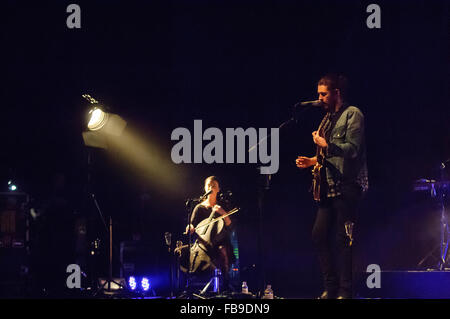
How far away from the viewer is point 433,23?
268 inches

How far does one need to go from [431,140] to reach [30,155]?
625 cm

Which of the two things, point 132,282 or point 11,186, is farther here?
point 11,186

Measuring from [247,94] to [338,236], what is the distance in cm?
351

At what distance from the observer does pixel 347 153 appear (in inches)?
173

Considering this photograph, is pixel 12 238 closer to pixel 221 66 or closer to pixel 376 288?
pixel 221 66

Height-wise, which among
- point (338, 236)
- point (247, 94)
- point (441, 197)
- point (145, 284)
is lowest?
point (145, 284)

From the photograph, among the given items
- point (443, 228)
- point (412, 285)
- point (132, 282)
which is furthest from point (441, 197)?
point (132, 282)

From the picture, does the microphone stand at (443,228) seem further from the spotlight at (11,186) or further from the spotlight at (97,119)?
the spotlight at (11,186)

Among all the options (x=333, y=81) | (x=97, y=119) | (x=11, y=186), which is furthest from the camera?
(x=11, y=186)

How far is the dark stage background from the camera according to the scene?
6949 millimetres

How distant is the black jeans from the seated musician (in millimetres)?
2296

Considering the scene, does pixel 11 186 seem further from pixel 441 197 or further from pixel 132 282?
pixel 441 197
